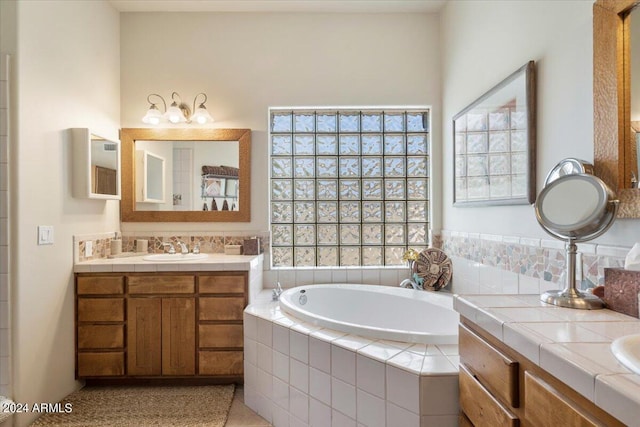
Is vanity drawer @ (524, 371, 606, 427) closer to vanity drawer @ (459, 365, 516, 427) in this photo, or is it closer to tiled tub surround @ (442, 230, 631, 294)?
vanity drawer @ (459, 365, 516, 427)

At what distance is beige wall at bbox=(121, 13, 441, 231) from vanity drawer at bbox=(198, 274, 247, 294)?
64 centimetres

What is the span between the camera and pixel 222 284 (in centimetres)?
221

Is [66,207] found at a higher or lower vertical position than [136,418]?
higher

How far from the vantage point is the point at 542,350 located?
0.73m

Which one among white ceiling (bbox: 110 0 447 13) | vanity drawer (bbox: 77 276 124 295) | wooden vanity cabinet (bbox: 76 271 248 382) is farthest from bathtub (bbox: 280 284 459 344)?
white ceiling (bbox: 110 0 447 13)

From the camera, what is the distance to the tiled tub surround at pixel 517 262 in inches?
48.5

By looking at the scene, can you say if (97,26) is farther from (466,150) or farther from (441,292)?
(441,292)

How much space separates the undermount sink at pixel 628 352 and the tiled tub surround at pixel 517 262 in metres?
0.55

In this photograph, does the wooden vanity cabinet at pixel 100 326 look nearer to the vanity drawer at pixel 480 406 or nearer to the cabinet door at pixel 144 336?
the cabinet door at pixel 144 336

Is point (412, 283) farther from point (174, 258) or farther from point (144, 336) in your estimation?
point (144, 336)

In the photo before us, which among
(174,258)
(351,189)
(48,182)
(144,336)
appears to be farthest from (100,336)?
(351,189)

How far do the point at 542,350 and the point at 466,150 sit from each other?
1802 mm

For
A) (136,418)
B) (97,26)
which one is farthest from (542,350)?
(97,26)

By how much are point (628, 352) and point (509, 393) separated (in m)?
0.30
